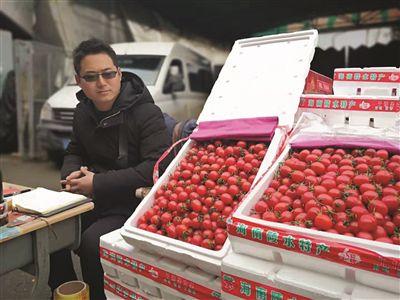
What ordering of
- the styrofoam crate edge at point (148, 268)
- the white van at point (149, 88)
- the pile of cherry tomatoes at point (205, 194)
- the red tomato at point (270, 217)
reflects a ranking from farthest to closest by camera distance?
the white van at point (149, 88), the pile of cherry tomatoes at point (205, 194), the styrofoam crate edge at point (148, 268), the red tomato at point (270, 217)

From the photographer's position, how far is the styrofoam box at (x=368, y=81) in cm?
239

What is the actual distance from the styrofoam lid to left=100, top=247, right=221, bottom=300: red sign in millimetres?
948

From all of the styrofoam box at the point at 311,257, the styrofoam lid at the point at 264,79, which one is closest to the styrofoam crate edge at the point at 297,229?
the styrofoam box at the point at 311,257

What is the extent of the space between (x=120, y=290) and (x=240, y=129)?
1.02 m

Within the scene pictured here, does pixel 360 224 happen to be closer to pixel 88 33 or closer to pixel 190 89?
pixel 190 89

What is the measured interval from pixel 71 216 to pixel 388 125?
1.68 meters

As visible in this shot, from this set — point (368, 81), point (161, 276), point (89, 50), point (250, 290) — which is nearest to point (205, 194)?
point (161, 276)

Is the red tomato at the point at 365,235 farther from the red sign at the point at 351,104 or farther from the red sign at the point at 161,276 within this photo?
the red sign at the point at 351,104

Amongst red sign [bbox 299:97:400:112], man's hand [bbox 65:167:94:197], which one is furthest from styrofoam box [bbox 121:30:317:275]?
man's hand [bbox 65:167:94:197]

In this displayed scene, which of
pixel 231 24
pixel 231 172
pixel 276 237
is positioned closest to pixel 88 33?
pixel 231 24

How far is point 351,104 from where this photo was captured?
7.04 feet

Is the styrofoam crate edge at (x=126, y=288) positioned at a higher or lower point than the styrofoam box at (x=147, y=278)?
lower

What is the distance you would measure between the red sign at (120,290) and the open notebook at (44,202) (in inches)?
17.7

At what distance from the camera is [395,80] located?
7.83 ft
